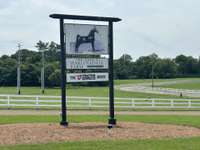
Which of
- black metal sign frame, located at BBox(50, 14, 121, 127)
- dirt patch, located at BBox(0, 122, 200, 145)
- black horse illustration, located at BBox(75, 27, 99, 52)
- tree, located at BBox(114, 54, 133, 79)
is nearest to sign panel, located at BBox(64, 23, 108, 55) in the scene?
black horse illustration, located at BBox(75, 27, 99, 52)

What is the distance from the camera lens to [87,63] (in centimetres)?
1748

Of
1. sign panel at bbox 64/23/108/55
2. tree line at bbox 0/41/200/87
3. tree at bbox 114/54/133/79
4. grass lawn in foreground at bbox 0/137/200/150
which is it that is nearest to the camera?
grass lawn in foreground at bbox 0/137/200/150

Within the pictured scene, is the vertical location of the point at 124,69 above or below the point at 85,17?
above

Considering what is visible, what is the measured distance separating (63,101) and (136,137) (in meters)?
3.71

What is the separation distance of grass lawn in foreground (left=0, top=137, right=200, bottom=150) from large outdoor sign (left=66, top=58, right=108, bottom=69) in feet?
15.5

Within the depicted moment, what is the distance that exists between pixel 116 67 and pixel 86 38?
5490 inches

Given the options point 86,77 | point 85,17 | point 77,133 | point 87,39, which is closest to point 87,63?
point 86,77

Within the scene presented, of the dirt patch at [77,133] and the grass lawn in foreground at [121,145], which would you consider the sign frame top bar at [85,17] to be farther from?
the grass lawn in foreground at [121,145]

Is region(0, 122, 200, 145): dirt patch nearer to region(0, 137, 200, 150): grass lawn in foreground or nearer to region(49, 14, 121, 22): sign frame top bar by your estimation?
region(0, 137, 200, 150): grass lawn in foreground

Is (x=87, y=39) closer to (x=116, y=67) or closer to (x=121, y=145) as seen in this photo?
(x=121, y=145)

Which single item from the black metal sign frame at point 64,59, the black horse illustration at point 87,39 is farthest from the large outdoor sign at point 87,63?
the black horse illustration at point 87,39

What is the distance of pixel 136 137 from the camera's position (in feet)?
47.2

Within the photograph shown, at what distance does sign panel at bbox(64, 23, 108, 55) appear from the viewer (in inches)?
677

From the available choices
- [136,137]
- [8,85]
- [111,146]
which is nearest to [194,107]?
[136,137]
